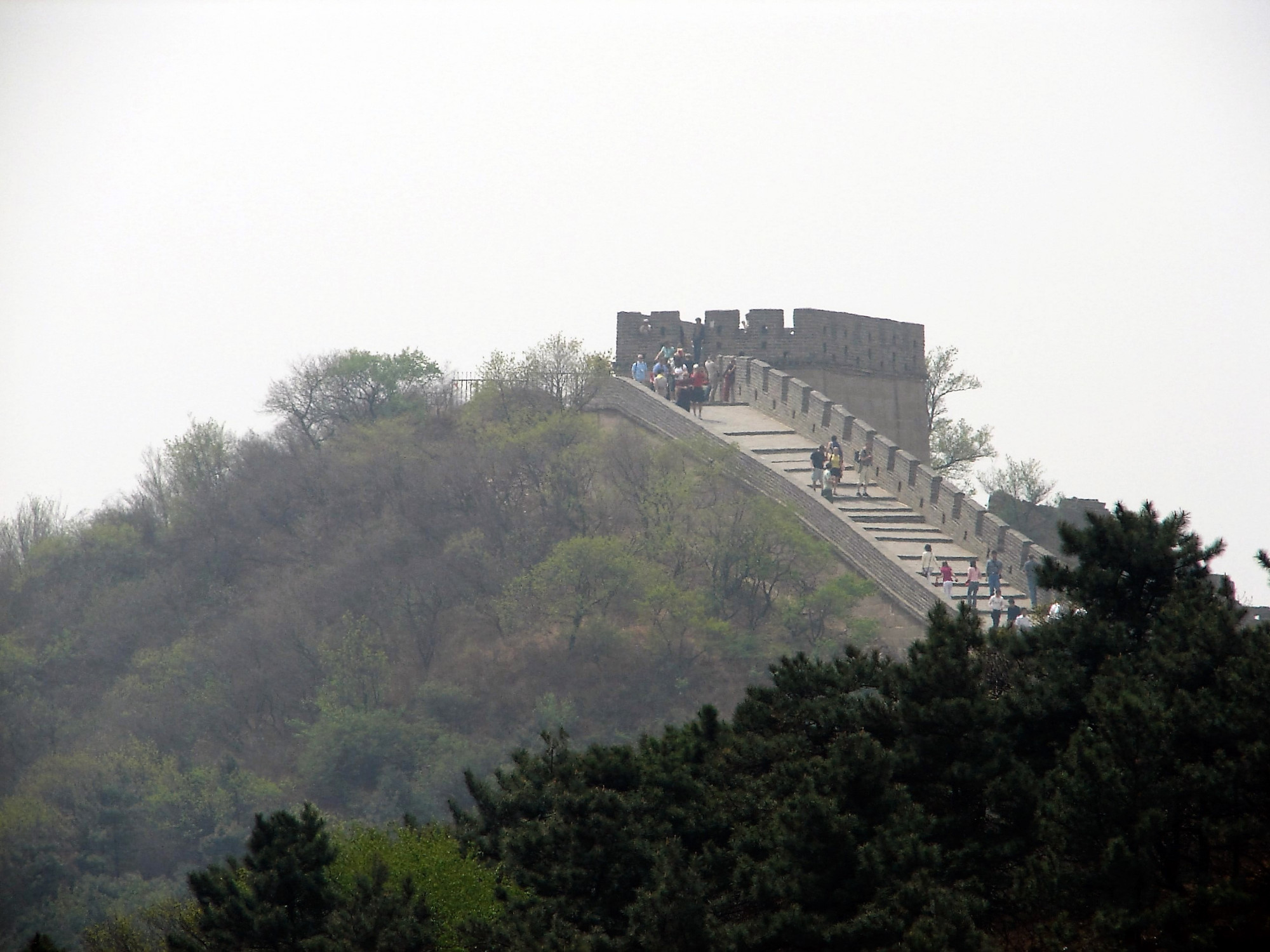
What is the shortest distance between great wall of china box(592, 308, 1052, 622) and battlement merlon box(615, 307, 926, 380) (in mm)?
27

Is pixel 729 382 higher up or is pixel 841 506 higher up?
pixel 729 382

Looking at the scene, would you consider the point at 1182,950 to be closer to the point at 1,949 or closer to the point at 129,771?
the point at 1,949

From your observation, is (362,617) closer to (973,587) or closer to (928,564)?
(928,564)

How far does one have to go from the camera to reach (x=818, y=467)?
30969mm

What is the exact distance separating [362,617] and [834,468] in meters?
12.5

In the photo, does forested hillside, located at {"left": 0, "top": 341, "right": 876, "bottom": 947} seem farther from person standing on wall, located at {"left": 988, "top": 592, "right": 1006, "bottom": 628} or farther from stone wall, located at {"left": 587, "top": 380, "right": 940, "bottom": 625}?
person standing on wall, located at {"left": 988, "top": 592, "right": 1006, "bottom": 628}

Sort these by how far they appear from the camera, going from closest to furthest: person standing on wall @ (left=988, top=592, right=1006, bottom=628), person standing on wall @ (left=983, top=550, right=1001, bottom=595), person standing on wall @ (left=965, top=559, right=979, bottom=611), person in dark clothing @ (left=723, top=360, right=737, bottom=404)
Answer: person standing on wall @ (left=988, top=592, right=1006, bottom=628)
person standing on wall @ (left=983, top=550, right=1001, bottom=595)
person standing on wall @ (left=965, top=559, right=979, bottom=611)
person in dark clothing @ (left=723, top=360, right=737, bottom=404)

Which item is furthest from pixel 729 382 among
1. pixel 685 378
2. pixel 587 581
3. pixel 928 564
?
pixel 928 564

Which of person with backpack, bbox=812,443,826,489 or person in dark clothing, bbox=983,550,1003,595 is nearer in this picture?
person in dark clothing, bbox=983,550,1003,595

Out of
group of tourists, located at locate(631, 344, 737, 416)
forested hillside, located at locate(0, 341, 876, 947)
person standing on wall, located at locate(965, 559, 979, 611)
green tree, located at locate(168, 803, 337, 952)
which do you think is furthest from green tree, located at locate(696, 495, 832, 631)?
green tree, located at locate(168, 803, 337, 952)

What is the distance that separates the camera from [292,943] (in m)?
12.4

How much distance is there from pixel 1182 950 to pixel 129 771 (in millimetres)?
29903

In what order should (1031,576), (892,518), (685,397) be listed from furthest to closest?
(685,397), (892,518), (1031,576)

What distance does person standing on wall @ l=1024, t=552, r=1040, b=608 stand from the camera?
25906 millimetres
